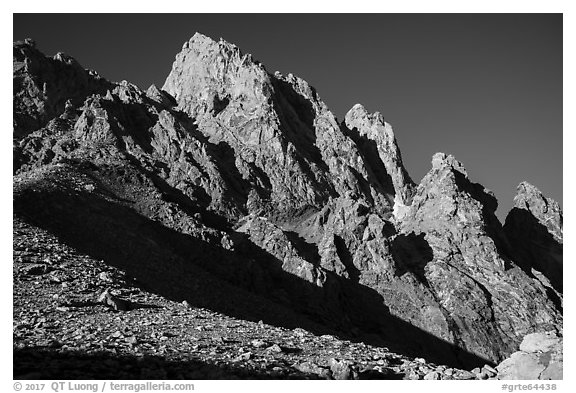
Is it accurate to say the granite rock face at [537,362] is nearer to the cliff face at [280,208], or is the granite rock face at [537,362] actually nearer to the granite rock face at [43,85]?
the cliff face at [280,208]

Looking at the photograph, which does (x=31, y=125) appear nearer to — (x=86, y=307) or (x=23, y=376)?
(x=86, y=307)

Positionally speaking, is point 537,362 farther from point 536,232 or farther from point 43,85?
point 43,85

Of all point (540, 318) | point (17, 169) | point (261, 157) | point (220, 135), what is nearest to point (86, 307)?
point (17, 169)

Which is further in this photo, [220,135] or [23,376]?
[220,135]

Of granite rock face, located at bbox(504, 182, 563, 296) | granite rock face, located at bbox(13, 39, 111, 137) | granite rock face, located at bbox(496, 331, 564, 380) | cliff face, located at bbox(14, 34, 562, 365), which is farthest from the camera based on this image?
granite rock face, located at bbox(13, 39, 111, 137)

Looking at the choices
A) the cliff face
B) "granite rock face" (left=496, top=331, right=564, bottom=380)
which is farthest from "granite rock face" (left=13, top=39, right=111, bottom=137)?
"granite rock face" (left=496, top=331, right=564, bottom=380)

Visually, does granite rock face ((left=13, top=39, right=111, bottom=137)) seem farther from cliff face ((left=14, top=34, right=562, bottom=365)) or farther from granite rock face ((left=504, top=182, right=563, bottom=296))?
granite rock face ((left=504, top=182, right=563, bottom=296))

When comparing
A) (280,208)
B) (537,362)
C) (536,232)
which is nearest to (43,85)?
(280,208)

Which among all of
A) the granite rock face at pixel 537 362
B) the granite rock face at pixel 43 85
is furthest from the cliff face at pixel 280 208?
the granite rock face at pixel 537 362
